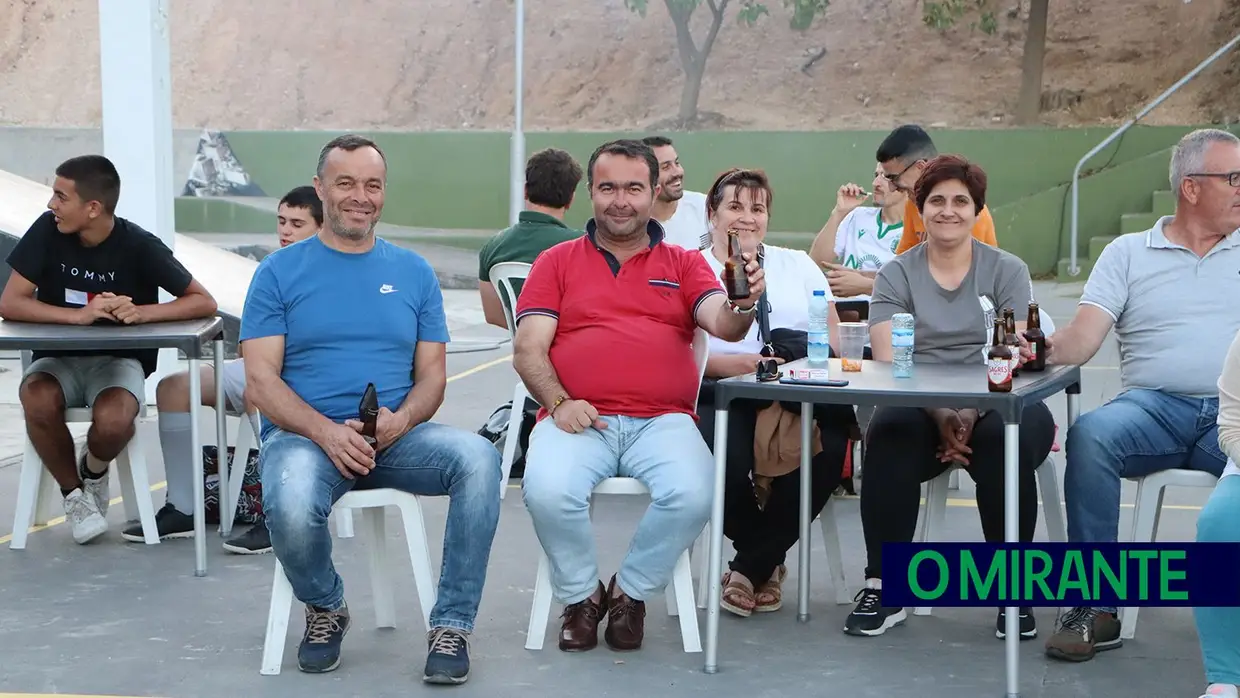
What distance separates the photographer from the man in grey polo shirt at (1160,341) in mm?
3707

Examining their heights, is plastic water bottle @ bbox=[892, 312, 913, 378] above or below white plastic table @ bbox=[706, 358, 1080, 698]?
above

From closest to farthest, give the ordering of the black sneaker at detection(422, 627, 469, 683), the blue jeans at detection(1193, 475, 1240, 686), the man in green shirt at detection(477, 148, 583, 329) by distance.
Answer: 1. the blue jeans at detection(1193, 475, 1240, 686)
2. the black sneaker at detection(422, 627, 469, 683)
3. the man in green shirt at detection(477, 148, 583, 329)

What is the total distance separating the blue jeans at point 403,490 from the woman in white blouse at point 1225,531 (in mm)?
1656

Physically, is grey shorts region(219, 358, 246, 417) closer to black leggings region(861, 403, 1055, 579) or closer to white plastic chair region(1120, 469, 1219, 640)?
black leggings region(861, 403, 1055, 579)

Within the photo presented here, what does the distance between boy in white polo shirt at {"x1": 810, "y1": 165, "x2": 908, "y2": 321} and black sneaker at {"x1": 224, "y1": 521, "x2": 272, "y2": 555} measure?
7.37 feet

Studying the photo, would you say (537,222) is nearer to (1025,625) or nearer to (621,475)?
(621,475)

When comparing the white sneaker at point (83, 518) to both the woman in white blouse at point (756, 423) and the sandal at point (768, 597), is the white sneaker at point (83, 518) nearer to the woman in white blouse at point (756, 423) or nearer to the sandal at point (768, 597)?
the woman in white blouse at point (756, 423)

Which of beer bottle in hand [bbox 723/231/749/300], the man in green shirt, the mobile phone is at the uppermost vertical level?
the man in green shirt

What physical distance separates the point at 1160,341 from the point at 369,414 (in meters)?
2.16

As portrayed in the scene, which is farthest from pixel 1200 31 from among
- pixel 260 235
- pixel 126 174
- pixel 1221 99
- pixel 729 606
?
pixel 729 606

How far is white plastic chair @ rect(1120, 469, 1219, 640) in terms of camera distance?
3.73m

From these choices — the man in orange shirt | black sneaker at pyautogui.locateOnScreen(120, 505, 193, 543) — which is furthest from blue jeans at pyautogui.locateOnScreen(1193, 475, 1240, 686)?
black sneaker at pyautogui.locateOnScreen(120, 505, 193, 543)

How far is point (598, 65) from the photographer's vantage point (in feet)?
91.2

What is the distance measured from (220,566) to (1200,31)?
74.1 ft
